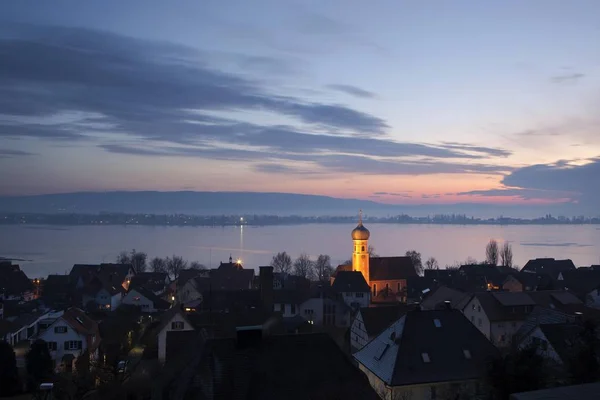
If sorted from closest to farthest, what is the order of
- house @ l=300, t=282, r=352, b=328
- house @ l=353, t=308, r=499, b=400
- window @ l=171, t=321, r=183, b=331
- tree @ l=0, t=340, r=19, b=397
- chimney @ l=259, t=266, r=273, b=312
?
house @ l=353, t=308, r=499, b=400, tree @ l=0, t=340, r=19, b=397, window @ l=171, t=321, r=183, b=331, chimney @ l=259, t=266, r=273, b=312, house @ l=300, t=282, r=352, b=328

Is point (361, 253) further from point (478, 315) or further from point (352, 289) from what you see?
point (478, 315)

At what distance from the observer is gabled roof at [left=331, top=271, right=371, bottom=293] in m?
47.1

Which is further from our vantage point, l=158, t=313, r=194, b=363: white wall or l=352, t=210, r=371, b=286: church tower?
l=352, t=210, r=371, b=286: church tower

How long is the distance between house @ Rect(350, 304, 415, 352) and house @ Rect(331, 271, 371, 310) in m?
14.6

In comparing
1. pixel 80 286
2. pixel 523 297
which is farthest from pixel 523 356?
pixel 80 286

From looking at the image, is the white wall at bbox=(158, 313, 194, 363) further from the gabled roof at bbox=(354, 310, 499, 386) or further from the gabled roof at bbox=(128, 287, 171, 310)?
the gabled roof at bbox=(128, 287, 171, 310)

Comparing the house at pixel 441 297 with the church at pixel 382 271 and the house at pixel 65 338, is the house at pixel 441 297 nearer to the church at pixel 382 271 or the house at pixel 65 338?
the church at pixel 382 271

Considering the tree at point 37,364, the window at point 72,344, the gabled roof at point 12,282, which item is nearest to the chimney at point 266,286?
the window at point 72,344

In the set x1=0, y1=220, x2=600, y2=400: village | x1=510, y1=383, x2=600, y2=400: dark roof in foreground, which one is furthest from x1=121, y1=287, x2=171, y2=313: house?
x1=510, y1=383, x2=600, y2=400: dark roof in foreground

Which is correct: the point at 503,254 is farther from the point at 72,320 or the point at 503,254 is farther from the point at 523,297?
the point at 72,320

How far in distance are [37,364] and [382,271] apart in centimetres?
3895

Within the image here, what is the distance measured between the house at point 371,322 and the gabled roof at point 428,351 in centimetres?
822

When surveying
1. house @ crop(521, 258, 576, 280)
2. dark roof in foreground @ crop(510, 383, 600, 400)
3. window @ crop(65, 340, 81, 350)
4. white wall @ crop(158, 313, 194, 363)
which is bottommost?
window @ crop(65, 340, 81, 350)

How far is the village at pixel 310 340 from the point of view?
1364 cm
